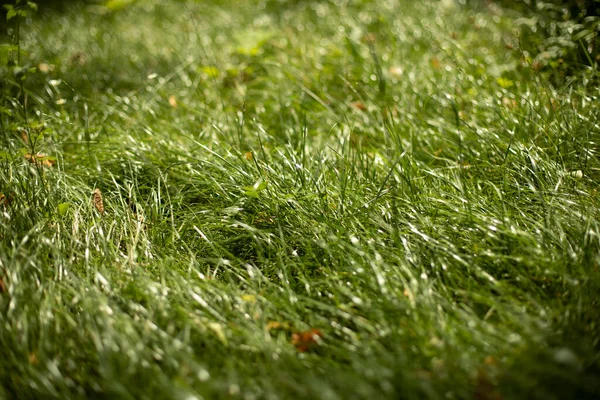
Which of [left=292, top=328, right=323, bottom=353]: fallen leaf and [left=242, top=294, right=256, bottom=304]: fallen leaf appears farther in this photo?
[left=242, top=294, right=256, bottom=304]: fallen leaf

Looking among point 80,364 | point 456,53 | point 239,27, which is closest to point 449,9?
point 456,53

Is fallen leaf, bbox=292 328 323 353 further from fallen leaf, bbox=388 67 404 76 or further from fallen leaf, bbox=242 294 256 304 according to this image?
fallen leaf, bbox=388 67 404 76

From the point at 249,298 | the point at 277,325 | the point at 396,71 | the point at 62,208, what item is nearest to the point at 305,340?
the point at 277,325

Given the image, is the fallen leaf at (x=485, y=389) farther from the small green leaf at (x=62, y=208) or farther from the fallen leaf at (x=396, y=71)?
the fallen leaf at (x=396, y=71)

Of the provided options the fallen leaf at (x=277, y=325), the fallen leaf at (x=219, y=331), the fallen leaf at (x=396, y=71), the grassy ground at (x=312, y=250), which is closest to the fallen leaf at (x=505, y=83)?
the grassy ground at (x=312, y=250)

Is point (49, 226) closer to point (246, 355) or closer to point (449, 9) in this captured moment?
point (246, 355)

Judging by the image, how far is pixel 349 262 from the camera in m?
1.62

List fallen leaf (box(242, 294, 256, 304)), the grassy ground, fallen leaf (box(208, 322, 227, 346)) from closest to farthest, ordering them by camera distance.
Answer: the grassy ground < fallen leaf (box(208, 322, 227, 346)) < fallen leaf (box(242, 294, 256, 304))

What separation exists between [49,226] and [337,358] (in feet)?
3.97

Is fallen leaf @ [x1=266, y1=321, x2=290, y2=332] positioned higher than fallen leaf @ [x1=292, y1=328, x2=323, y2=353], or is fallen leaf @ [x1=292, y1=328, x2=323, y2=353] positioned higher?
fallen leaf @ [x1=266, y1=321, x2=290, y2=332]

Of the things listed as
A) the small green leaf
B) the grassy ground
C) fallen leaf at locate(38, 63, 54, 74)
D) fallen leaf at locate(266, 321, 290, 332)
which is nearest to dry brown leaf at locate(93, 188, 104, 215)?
the grassy ground

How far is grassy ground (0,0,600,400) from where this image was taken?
4.20ft

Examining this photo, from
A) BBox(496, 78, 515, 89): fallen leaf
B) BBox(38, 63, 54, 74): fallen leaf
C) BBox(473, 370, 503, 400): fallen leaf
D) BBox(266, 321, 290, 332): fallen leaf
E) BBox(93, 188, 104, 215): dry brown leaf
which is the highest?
BBox(38, 63, 54, 74): fallen leaf

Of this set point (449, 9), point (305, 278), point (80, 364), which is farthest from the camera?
point (449, 9)
